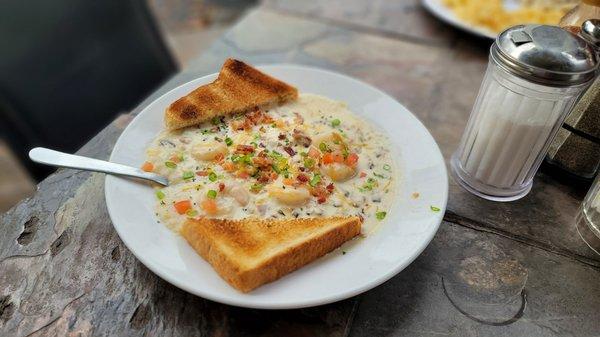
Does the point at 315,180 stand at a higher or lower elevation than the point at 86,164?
lower

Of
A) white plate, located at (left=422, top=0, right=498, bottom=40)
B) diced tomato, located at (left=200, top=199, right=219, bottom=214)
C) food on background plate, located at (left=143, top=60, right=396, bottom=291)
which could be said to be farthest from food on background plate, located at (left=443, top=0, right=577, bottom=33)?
diced tomato, located at (left=200, top=199, right=219, bottom=214)

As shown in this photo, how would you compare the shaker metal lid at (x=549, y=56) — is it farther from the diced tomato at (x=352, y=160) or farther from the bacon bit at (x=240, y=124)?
the bacon bit at (x=240, y=124)

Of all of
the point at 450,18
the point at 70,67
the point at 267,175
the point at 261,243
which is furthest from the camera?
the point at 450,18

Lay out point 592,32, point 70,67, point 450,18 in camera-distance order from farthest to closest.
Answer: point 450,18, point 70,67, point 592,32

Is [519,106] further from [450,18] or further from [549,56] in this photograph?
[450,18]

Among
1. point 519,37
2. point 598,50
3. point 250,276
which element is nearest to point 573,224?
point 598,50

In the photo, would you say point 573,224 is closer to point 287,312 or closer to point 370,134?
point 370,134

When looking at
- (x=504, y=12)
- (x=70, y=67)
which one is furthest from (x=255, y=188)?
(x=504, y=12)
